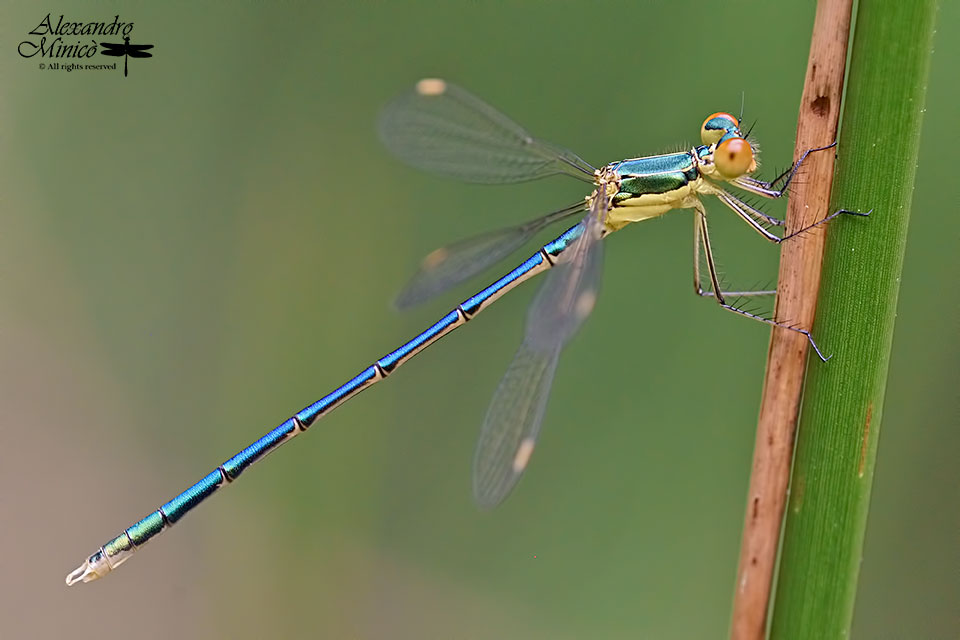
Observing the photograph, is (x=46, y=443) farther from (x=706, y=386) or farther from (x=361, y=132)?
(x=706, y=386)

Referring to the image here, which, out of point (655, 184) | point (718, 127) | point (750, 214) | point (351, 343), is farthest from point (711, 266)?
point (351, 343)

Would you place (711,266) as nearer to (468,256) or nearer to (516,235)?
(516,235)

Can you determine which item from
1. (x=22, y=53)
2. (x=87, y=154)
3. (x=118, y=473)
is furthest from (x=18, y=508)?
(x=22, y=53)

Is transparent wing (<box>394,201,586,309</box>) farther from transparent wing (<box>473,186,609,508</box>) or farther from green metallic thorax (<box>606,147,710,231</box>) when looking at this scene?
transparent wing (<box>473,186,609,508</box>)

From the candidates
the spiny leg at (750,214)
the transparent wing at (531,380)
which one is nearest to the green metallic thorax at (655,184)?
the spiny leg at (750,214)

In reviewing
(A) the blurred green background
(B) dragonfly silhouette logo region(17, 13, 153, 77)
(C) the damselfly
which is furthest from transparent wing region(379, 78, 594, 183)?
(B) dragonfly silhouette logo region(17, 13, 153, 77)
